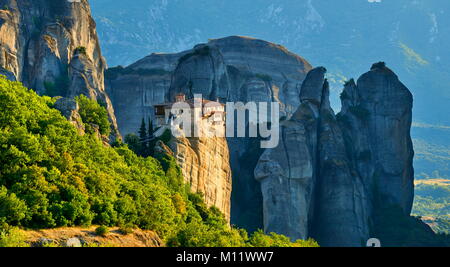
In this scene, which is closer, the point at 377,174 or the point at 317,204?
the point at 317,204

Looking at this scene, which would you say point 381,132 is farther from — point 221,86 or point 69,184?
point 69,184

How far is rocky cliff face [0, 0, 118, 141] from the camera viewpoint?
308ft

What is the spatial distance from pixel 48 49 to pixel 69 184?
53539mm

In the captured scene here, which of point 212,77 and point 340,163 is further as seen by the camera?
point 212,77

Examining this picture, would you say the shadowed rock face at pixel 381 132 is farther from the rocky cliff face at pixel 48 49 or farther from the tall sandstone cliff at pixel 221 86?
the rocky cliff face at pixel 48 49

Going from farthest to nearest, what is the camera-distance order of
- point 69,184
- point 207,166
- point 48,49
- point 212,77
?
point 212,77 → point 48,49 → point 207,166 → point 69,184

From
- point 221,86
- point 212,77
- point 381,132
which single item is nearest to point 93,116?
point 212,77

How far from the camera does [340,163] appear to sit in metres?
97.2

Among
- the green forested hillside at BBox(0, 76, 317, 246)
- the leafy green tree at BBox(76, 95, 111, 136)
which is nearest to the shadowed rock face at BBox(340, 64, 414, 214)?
the leafy green tree at BBox(76, 95, 111, 136)

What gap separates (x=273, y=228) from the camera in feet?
286

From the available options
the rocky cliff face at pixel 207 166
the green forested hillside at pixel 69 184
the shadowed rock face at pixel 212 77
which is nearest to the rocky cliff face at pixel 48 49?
the shadowed rock face at pixel 212 77
